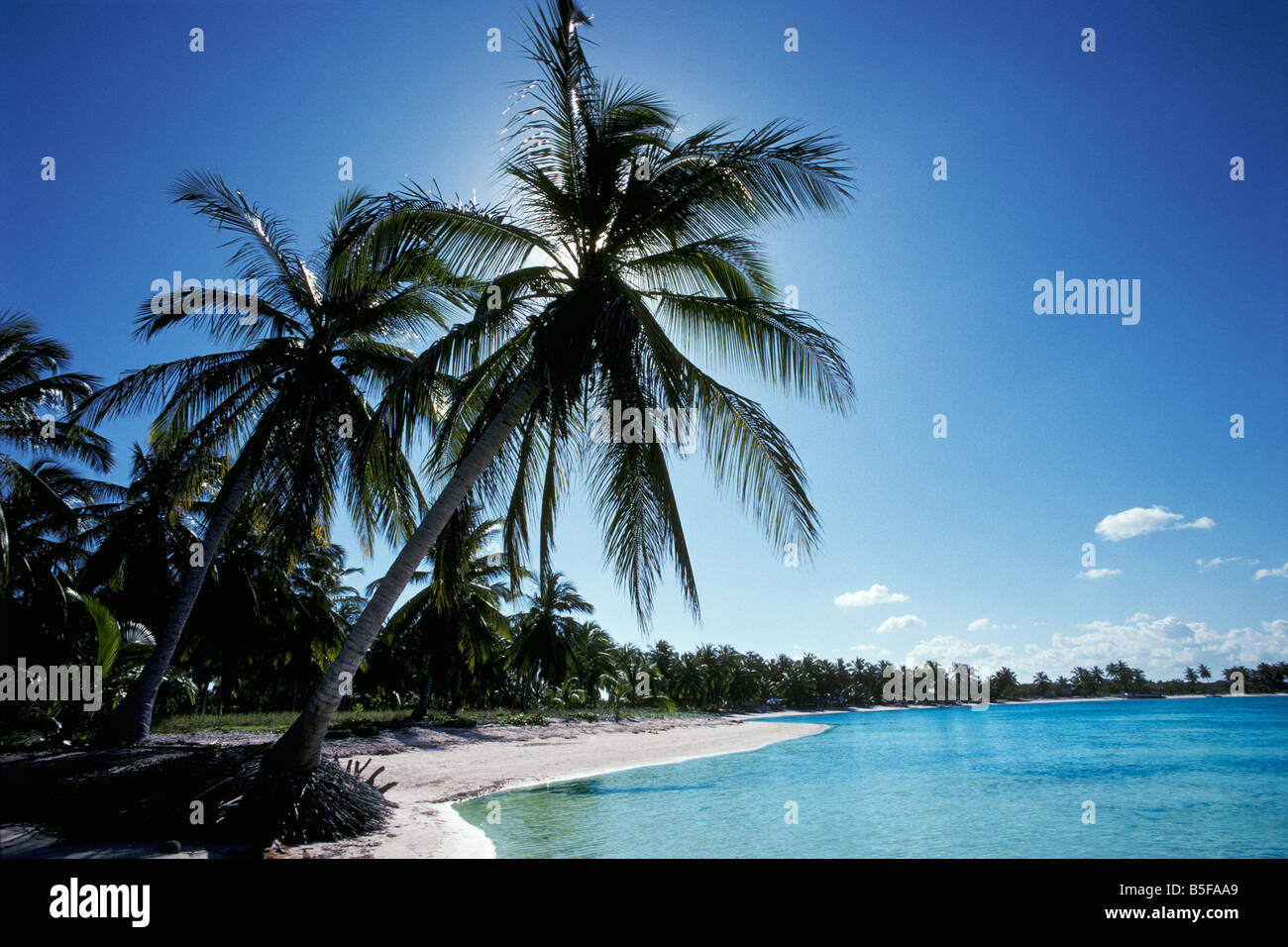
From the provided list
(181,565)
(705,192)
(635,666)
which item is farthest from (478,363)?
(635,666)

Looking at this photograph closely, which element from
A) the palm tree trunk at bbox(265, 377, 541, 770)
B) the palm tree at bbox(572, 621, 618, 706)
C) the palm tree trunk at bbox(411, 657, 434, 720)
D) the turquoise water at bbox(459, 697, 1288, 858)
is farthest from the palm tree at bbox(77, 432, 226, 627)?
the palm tree at bbox(572, 621, 618, 706)

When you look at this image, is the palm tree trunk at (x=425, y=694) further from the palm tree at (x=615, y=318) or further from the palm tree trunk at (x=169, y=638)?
the palm tree at (x=615, y=318)

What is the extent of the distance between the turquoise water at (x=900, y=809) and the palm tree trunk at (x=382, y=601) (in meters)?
3.28

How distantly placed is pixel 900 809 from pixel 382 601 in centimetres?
1386

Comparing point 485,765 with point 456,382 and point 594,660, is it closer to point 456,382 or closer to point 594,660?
point 456,382

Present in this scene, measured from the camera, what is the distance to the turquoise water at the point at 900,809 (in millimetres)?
10516

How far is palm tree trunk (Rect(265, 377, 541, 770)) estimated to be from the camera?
6.88 meters

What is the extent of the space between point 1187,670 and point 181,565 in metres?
183

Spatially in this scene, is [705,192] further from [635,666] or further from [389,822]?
[635,666]

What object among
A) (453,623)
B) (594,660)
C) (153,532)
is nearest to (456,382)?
(153,532)

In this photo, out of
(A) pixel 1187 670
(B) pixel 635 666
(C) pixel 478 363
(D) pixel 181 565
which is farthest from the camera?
(A) pixel 1187 670

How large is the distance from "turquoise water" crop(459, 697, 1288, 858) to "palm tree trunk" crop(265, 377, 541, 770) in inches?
129

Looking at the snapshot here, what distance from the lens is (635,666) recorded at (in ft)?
188

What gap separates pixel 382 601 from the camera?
7.02m
